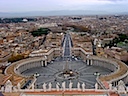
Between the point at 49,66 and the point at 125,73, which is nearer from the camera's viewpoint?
the point at 125,73

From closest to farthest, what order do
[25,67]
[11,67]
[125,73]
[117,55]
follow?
[125,73] → [11,67] → [25,67] → [117,55]

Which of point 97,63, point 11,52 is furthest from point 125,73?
point 11,52

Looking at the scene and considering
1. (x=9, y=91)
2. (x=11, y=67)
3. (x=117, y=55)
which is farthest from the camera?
(x=117, y=55)

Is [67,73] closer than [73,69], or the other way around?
[67,73]

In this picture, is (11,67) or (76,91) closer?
(76,91)

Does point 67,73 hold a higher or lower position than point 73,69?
higher

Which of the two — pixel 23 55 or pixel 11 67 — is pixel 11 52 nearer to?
pixel 23 55

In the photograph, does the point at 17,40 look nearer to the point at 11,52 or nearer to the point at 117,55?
the point at 11,52

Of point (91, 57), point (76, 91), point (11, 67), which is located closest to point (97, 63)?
point (91, 57)

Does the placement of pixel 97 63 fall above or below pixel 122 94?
below
